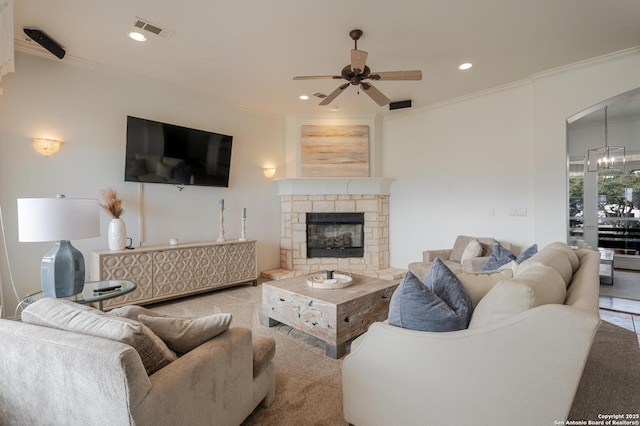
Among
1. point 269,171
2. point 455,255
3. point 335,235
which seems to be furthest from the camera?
point 335,235

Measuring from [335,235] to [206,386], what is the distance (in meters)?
4.38

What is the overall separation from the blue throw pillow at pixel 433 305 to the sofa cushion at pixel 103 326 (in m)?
1.09

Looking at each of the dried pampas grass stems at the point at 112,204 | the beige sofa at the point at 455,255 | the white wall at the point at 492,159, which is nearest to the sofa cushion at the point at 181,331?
the dried pampas grass stems at the point at 112,204

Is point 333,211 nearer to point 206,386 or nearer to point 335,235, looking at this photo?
point 335,235

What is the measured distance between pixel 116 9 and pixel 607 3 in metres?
4.19

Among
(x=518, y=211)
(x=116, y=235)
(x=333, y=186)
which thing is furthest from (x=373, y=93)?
(x=116, y=235)

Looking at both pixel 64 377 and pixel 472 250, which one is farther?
pixel 472 250

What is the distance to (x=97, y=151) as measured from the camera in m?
3.69

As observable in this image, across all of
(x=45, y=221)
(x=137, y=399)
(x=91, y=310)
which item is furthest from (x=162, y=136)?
(x=137, y=399)

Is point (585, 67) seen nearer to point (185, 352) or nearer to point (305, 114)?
point (305, 114)

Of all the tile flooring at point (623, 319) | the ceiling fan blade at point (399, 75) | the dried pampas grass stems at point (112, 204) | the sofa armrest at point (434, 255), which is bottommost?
the tile flooring at point (623, 319)

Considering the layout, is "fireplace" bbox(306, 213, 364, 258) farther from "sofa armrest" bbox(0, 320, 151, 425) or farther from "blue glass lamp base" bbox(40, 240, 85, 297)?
"sofa armrest" bbox(0, 320, 151, 425)

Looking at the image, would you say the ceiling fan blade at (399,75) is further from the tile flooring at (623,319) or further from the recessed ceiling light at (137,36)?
the tile flooring at (623,319)

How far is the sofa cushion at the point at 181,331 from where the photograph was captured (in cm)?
141
